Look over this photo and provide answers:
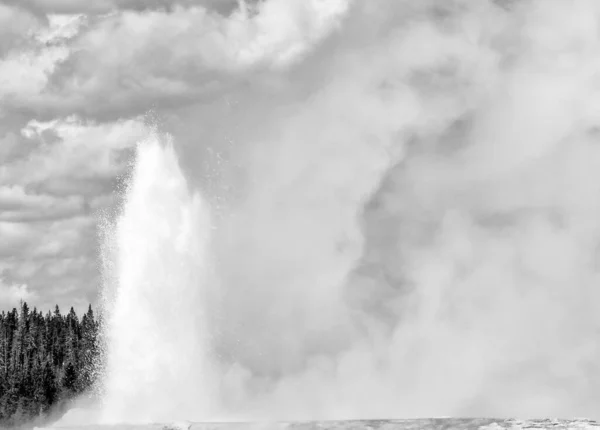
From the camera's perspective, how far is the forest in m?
102

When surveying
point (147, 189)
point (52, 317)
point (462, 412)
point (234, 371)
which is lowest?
point (462, 412)

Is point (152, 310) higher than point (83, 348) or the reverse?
the reverse

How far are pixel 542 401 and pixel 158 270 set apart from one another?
56.9ft

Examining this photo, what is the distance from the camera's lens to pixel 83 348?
5394 inches

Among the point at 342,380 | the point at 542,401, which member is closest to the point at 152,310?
the point at 342,380

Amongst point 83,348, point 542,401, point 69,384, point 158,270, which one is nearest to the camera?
point 158,270

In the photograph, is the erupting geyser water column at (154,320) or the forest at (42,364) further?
the forest at (42,364)

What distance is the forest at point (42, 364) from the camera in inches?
4011

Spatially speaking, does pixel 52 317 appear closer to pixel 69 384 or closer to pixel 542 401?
pixel 69 384

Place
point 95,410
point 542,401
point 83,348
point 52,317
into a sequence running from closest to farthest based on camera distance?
point 95,410 < point 542,401 < point 83,348 < point 52,317

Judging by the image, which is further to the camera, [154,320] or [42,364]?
[42,364]

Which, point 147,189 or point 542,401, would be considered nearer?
point 147,189

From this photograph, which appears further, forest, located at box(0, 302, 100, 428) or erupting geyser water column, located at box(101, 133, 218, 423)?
forest, located at box(0, 302, 100, 428)

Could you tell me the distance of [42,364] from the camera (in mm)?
126000
